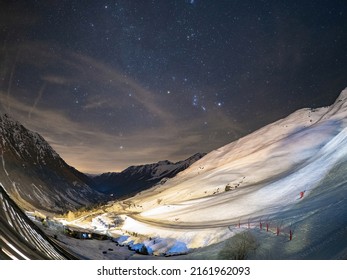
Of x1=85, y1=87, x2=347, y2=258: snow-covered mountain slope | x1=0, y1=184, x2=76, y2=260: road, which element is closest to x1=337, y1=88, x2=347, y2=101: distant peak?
x1=85, y1=87, x2=347, y2=258: snow-covered mountain slope

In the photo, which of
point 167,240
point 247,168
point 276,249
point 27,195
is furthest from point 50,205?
point 276,249

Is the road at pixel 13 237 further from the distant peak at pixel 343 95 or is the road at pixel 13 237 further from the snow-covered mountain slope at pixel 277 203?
the distant peak at pixel 343 95

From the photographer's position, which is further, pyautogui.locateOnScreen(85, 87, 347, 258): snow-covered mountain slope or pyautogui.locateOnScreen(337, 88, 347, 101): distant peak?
pyautogui.locateOnScreen(337, 88, 347, 101): distant peak

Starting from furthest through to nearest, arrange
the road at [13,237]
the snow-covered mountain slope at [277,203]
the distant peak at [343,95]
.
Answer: the distant peak at [343,95], the snow-covered mountain slope at [277,203], the road at [13,237]

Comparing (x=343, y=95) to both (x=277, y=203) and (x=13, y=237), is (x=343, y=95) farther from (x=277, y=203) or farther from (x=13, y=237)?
(x=13, y=237)

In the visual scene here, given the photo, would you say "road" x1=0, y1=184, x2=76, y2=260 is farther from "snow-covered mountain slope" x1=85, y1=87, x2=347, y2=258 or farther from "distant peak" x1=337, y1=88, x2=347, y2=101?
"distant peak" x1=337, y1=88, x2=347, y2=101

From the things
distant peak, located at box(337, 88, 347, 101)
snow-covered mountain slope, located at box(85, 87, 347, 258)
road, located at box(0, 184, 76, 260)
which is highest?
distant peak, located at box(337, 88, 347, 101)

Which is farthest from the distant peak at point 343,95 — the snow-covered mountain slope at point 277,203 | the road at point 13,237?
the road at point 13,237
